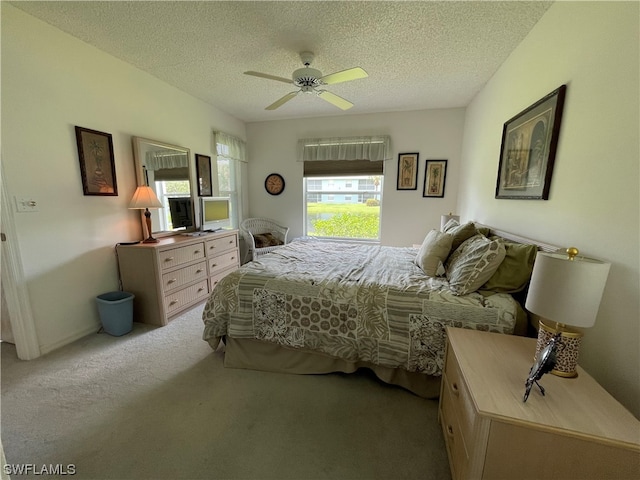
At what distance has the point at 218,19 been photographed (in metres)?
1.90

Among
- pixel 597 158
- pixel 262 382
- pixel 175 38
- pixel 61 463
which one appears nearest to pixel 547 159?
pixel 597 158

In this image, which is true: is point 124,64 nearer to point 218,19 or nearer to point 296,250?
point 218,19

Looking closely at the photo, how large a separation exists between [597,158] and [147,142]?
11.7ft

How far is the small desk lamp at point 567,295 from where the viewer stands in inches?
36.0

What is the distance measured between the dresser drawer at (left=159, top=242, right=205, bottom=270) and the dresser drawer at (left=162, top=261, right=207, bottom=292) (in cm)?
8

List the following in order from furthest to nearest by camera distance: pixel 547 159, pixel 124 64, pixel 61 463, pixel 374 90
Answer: pixel 374 90 → pixel 124 64 → pixel 547 159 → pixel 61 463

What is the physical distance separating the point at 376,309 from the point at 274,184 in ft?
11.4

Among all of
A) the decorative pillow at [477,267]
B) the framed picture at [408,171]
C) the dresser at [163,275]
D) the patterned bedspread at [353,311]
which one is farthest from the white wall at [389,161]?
the decorative pillow at [477,267]

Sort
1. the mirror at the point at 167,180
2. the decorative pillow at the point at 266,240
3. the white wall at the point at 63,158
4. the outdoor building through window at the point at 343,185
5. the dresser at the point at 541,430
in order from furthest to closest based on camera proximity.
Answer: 1. the decorative pillow at the point at 266,240
2. the outdoor building through window at the point at 343,185
3. the mirror at the point at 167,180
4. the white wall at the point at 63,158
5. the dresser at the point at 541,430

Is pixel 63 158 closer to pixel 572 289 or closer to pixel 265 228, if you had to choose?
pixel 265 228

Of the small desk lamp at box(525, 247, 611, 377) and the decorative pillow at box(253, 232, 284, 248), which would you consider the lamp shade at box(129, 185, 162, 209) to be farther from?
the small desk lamp at box(525, 247, 611, 377)

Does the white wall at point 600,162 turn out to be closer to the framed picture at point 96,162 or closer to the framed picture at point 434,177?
the framed picture at point 434,177

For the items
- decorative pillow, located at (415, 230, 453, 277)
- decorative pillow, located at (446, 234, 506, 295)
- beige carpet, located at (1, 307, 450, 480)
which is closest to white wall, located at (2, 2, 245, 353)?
beige carpet, located at (1, 307, 450, 480)

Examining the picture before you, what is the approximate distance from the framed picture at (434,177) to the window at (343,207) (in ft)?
2.25
